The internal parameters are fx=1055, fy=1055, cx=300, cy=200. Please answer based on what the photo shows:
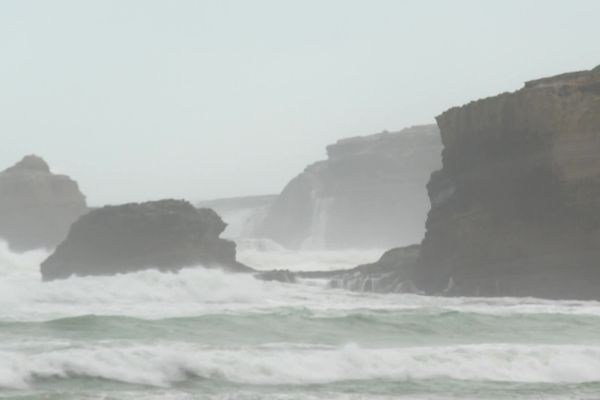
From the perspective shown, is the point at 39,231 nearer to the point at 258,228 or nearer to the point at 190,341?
the point at 258,228

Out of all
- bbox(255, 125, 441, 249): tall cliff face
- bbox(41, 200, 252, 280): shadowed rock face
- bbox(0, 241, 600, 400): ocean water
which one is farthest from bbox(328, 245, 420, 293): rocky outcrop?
bbox(255, 125, 441, 249): tall cliff face

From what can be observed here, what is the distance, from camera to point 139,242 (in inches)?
1848

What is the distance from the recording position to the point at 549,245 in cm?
3328

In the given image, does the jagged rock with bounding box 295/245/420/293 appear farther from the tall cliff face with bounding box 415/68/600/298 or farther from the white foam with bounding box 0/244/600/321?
the tall cliff face with bounding box 415/68/600/298

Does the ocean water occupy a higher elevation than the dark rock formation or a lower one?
lower

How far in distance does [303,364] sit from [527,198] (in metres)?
18.8

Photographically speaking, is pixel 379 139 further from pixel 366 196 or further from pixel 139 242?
pixel 139 242

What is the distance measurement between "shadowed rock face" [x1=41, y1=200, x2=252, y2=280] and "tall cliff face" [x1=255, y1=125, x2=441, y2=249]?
61.3m

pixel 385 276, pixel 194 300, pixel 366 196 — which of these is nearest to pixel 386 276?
pixel 385 276

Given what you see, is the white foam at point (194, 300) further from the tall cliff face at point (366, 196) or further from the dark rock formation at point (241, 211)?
the dark rock formation at point (241, 211)

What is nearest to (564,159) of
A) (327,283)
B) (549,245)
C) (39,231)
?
(549,245)

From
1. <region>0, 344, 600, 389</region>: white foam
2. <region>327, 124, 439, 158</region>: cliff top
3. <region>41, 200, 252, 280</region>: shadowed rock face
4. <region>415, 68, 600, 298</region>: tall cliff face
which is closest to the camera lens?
<region>0, 344, 600, 389</region>: white foam

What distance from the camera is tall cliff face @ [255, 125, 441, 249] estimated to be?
363ft

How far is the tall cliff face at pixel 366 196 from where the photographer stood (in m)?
111
